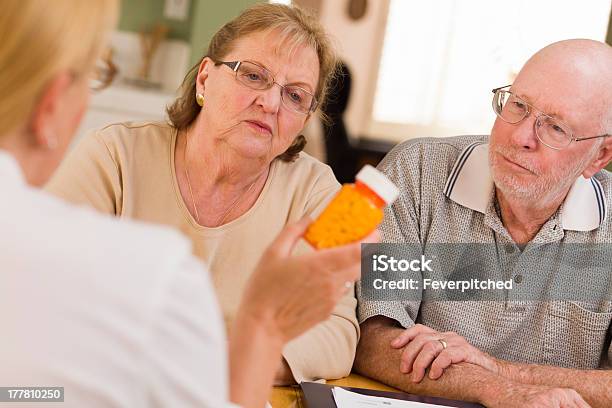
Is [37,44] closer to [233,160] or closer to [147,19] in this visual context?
[233,160]

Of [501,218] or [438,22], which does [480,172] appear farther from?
[438,22]

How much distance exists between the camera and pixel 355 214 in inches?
39.3

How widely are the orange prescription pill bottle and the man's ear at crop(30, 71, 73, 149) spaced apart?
36 centimetres

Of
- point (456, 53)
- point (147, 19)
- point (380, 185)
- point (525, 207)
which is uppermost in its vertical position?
point (456, 53)

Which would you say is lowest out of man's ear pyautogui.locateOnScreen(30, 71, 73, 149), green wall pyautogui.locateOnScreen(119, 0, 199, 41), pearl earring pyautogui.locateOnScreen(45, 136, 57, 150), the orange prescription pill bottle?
the orange prescription pill bottle

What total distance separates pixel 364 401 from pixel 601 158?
981mm

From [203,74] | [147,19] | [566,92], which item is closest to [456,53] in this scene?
[147,19]

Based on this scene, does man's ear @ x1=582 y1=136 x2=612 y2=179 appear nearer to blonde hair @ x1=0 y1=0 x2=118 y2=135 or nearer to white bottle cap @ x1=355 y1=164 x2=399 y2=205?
white bottle cap @ x1=355 y1=164 x2=399 y2=205

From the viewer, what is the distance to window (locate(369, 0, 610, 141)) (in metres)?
6.39

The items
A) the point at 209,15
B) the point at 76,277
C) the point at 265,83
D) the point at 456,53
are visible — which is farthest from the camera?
the point at 456,53

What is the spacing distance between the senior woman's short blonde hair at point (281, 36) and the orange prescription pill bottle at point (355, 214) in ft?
2.80

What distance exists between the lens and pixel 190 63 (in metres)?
4.95

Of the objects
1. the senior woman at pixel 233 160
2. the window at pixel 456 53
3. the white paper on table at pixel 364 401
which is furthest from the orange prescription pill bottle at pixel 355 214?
the window at pixel 456 53

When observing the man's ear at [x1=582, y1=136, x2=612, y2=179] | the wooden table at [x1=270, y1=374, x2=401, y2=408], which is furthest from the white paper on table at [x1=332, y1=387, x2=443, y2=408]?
the man's ear at [x1=582, y1=136, x2=612, y2=179]
